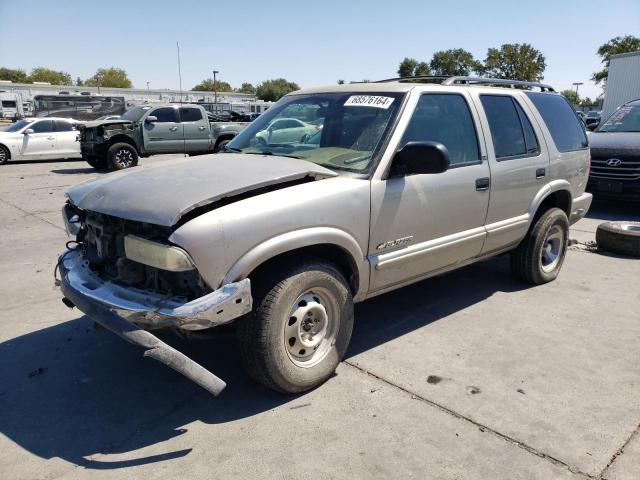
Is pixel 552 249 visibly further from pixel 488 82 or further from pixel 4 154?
pixel 4 154

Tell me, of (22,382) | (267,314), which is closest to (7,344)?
(22,382)

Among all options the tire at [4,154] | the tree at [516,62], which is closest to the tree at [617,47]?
the tree at [516,62]

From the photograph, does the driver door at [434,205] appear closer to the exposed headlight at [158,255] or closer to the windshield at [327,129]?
the windshield at [327,129]

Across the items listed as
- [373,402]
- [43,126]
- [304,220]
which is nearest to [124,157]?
[43,126]

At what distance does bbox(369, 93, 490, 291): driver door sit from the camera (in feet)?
11.1

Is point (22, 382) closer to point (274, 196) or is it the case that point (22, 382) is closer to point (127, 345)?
point (127, 345)

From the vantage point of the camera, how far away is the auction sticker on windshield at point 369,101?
142 inches

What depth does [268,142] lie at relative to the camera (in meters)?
4.01

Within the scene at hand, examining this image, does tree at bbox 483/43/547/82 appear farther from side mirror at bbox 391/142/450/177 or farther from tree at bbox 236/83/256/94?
tree at bbox 236/83/256/94

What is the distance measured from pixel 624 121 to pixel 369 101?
817 cm

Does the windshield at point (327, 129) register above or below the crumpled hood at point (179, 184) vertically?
above

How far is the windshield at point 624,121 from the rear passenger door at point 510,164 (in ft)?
19.7

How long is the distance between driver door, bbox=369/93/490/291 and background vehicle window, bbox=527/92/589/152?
129 cm

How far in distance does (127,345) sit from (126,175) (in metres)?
1.33
